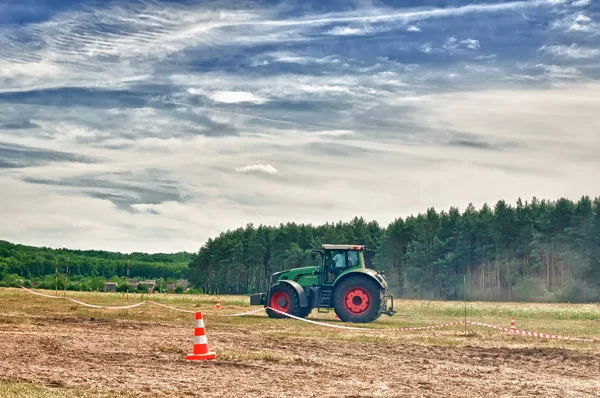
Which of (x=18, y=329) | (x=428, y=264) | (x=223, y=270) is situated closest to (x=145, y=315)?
(x=18, y=329)

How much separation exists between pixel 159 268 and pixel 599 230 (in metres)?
144

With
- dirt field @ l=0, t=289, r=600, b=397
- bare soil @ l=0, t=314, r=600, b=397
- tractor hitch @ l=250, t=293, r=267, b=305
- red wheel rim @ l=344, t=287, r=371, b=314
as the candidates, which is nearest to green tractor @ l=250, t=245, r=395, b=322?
red wheel rim @ l=344, t=287, r=371, b=314

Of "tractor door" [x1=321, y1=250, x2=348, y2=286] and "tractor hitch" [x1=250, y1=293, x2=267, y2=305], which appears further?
"tractor hitch" [x1=250, y1=293, x2=267, y2=305]

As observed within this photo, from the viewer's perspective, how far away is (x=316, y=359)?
46.9 feet

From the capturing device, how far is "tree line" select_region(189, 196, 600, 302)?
254ft

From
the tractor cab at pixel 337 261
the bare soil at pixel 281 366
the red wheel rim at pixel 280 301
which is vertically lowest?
the bare soil at pixel 281 366

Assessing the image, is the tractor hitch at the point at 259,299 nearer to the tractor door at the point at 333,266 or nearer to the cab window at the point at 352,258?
A: the tractor door at the point at 333,266

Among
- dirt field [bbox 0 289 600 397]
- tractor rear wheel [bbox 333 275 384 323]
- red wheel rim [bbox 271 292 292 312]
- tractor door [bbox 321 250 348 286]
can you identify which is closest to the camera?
dirt field [bbox 0 289 600 397]

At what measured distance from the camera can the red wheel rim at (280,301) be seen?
26672mm

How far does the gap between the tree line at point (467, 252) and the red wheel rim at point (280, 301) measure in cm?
3913

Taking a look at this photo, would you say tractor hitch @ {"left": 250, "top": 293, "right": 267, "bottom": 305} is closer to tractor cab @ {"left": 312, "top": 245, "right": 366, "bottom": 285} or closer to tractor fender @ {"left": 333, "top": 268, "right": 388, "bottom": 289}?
tractor cab @ {"left": 312, "top": 245, "right": 366, "bottom": 285}

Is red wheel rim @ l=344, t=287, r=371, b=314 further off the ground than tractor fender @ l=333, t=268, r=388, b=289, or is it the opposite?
tractor fender @ l=333, t=268, r=388, b=289

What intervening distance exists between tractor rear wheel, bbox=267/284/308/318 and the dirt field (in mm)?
4534

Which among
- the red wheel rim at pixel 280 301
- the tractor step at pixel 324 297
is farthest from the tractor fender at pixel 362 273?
the red wheel rim at pixel 280 301
